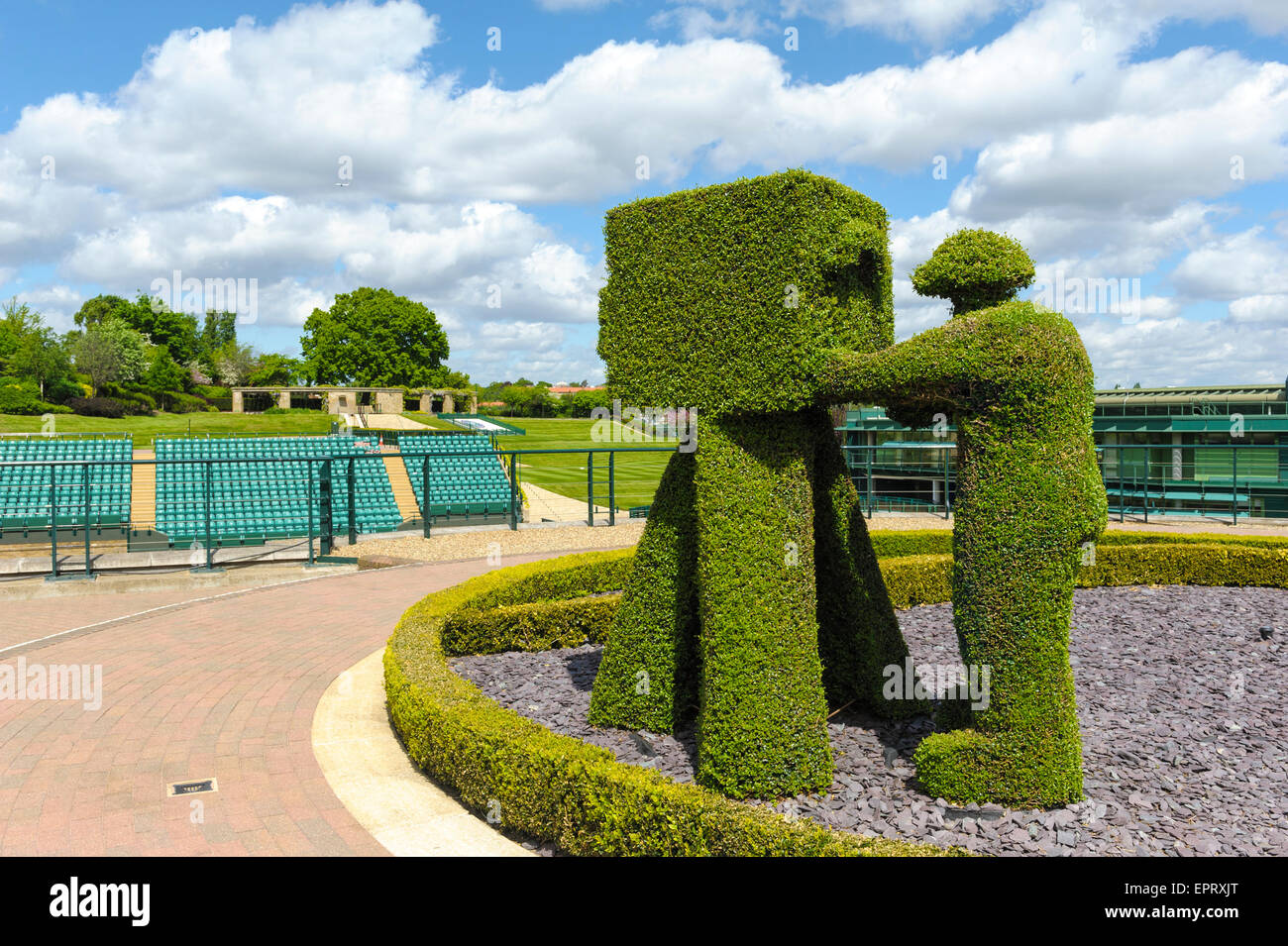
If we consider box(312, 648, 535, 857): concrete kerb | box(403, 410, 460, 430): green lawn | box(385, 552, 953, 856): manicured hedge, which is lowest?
box(312, 648, 535, 857): concrete kerb

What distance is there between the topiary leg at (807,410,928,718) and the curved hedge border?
166 cm

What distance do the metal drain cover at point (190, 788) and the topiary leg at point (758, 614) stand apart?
293 centimetres

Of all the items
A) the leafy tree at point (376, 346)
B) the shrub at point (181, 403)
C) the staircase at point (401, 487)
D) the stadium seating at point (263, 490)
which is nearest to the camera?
the stadium seating at point (263, 490)

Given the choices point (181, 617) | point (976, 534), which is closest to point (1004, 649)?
point (976, 534)

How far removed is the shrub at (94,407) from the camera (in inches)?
1884

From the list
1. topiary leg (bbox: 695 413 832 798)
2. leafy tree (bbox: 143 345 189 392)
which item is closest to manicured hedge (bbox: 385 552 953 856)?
topiary leg (bbox: 695 413 832 798)

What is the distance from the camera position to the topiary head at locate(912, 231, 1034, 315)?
4.18 m

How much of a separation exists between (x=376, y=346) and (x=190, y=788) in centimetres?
6876

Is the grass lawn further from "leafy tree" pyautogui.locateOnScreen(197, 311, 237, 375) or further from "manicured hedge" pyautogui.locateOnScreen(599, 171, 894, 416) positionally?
"leafy tree" pyautogui.locateOnScreen(197, 311, 237, 375)

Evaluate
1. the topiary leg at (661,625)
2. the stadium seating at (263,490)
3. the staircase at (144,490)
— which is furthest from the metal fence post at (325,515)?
the topiary leg at (661,625)

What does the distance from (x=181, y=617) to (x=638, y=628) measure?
6.61 meters

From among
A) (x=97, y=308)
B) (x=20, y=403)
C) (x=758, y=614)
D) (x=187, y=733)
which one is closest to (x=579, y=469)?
(x=20, y=403)

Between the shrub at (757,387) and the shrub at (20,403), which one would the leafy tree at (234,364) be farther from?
the shrub at (757,387)
